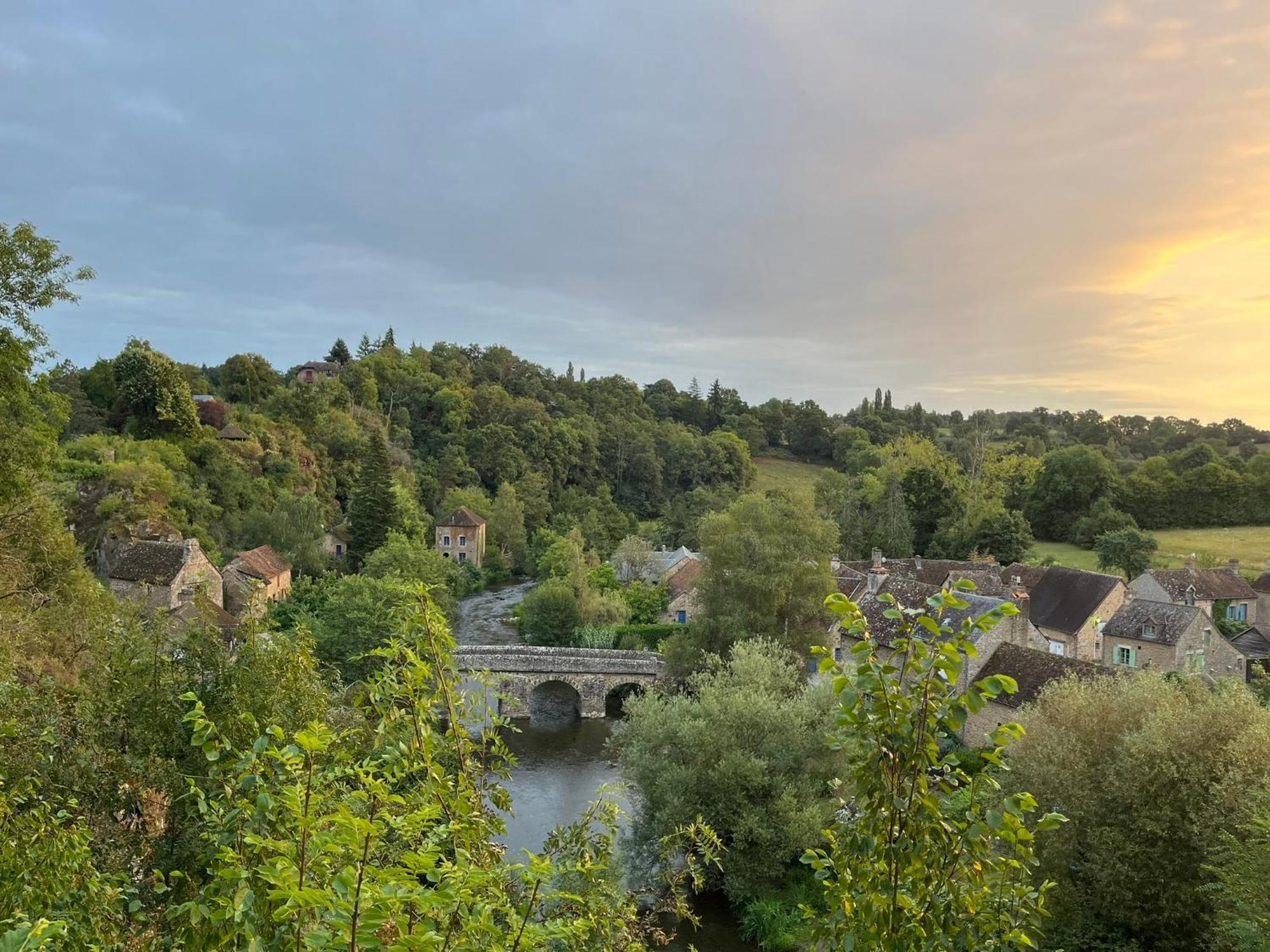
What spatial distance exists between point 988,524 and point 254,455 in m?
53.8

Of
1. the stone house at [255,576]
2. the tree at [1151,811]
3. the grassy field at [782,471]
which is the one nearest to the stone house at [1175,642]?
the tree at [1151,811]

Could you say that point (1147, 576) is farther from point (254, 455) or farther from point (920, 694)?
point (254, 455)

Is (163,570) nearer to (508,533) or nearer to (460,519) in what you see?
(460,519)

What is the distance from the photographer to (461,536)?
60.3 meters

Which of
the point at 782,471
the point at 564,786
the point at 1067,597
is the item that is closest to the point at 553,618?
the point at 564,786

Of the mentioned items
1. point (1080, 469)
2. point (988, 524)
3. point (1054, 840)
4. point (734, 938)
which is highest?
point (1080, 469)

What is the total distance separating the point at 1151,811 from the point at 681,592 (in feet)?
105

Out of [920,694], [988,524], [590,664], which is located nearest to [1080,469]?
[988,524]

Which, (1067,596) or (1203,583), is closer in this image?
(1067,596)

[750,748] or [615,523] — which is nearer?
[750,748]

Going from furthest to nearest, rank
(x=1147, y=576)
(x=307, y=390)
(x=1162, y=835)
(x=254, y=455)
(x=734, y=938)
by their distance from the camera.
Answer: (x=307, y=390) < (x=254, y=455) < (x=1147, y=576) < (x=734, y=938) < (x=1162, y=835)

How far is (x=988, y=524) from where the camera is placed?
198 ft

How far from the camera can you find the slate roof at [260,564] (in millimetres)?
36094

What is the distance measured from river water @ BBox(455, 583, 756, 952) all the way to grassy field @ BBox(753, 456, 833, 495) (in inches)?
2381
